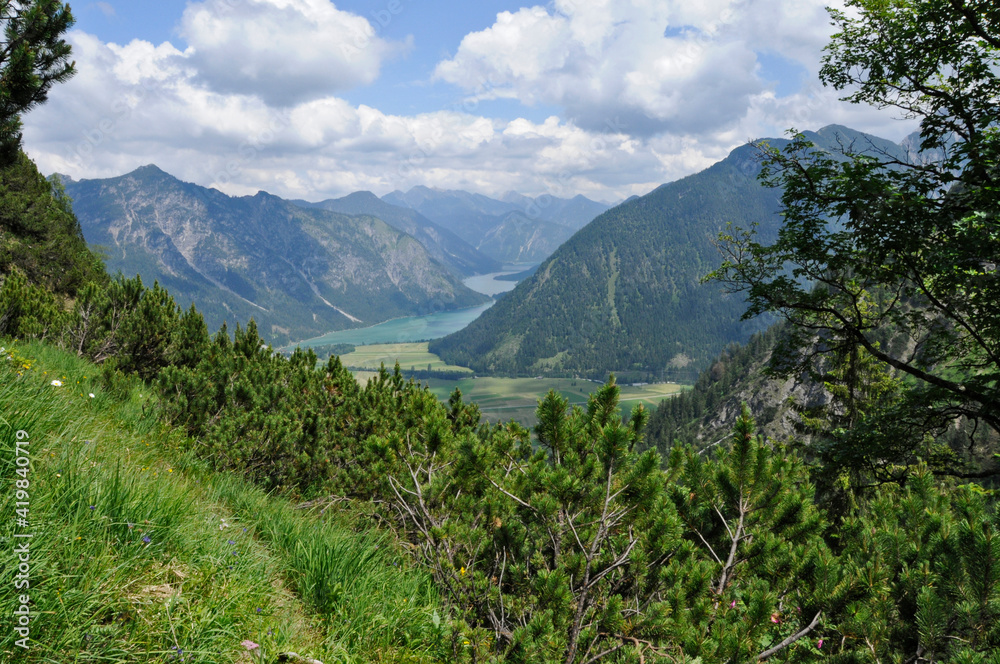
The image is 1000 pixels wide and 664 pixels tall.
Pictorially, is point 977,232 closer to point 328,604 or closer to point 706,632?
point 706,632

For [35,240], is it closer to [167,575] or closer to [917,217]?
[167,575]

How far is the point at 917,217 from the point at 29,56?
16.3 metres

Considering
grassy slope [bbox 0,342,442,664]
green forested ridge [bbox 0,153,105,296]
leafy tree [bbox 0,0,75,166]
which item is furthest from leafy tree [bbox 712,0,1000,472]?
green forested ridge [bbox 0,153,105,296]

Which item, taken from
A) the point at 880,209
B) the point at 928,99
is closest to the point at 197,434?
the point at 880,209

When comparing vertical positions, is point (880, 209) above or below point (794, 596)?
above

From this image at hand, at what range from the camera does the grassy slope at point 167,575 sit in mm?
2328

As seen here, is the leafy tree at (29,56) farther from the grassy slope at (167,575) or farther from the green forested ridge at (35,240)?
the green forested ridge at (35,240)

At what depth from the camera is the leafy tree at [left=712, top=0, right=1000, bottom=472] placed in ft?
26.0

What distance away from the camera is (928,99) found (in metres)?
9.32

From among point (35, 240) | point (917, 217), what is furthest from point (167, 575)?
point (35, 240)

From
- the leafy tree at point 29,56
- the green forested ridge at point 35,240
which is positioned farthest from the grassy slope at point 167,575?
the green forested ridge at point 35,240

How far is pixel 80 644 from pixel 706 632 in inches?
149

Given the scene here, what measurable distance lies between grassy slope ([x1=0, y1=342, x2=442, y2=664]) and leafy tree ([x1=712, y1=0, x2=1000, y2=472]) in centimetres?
893

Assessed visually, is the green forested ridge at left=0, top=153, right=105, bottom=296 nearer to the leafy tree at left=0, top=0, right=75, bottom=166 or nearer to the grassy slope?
the leafy tree at left=0, top=0, right=75, bottom=166
